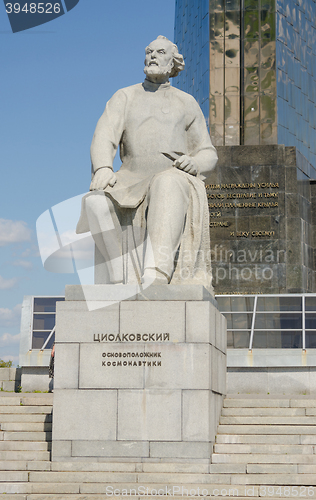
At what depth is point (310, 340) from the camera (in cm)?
1631

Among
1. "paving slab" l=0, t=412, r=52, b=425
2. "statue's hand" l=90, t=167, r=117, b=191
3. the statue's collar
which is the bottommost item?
"paving slab" l=0, t=412, r=52, b=425

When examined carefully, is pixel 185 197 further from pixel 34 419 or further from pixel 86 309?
pixel 34 419

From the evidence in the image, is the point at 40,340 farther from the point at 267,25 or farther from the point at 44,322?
the point at 267,25

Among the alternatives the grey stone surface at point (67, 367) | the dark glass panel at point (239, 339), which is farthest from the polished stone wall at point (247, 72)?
the grey stone surface at point (67, 367)

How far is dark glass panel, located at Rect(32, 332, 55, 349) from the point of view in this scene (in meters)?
17.8

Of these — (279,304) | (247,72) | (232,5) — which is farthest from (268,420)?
(232,5)

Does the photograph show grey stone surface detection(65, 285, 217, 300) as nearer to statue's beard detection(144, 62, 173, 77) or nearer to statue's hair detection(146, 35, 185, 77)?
statue's beard detection(144, 62, 173, 77)

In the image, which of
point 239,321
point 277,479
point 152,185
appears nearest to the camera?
point 277,479

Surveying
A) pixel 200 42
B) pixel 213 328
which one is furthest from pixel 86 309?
pixel 200 42

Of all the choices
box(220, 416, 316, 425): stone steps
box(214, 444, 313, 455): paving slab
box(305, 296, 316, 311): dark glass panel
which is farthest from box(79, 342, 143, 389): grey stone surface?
box(305, 296, 316, 311): dark glass panel

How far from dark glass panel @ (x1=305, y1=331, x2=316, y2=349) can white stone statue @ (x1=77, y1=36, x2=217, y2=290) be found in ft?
23.6

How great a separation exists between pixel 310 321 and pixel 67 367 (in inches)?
376

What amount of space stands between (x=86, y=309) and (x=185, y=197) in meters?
1.99

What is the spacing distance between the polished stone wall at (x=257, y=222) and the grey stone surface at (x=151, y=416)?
12003mm
